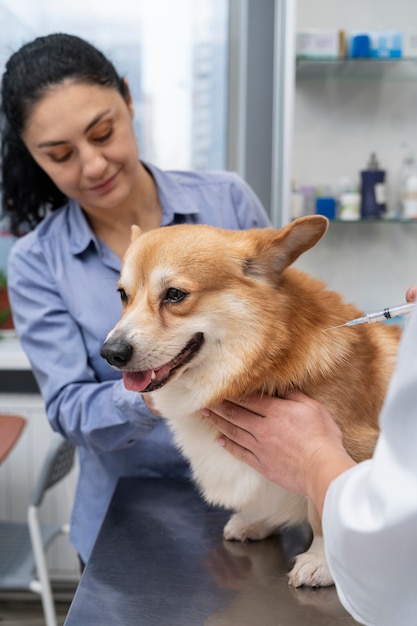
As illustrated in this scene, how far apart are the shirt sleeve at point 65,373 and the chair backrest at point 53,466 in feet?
2.52

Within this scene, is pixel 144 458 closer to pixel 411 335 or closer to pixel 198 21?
pixel 411 335

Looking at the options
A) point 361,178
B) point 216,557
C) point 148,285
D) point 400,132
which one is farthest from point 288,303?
point 400,132

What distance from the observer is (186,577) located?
1.07 meters

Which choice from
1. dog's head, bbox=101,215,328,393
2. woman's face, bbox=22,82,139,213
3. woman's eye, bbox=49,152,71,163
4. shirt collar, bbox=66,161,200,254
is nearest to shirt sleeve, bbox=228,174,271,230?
shirt collar, bbox=66,161,200,254

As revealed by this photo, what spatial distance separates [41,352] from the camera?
145cm

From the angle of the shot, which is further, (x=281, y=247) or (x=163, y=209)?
(x=163, y=209)

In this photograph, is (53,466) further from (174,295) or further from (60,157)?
(174,295)

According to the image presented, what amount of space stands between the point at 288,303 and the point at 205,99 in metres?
2.02

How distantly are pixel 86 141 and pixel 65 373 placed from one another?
0.49 m

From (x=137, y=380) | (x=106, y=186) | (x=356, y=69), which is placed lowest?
(x=137, y=380)

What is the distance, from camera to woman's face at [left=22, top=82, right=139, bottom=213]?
4.56 feet

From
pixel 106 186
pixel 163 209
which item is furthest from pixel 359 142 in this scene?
pixel 106 186

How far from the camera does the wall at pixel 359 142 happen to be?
261 cm

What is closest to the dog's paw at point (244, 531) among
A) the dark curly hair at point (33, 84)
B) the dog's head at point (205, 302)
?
the dog's head at point (205, 302)
